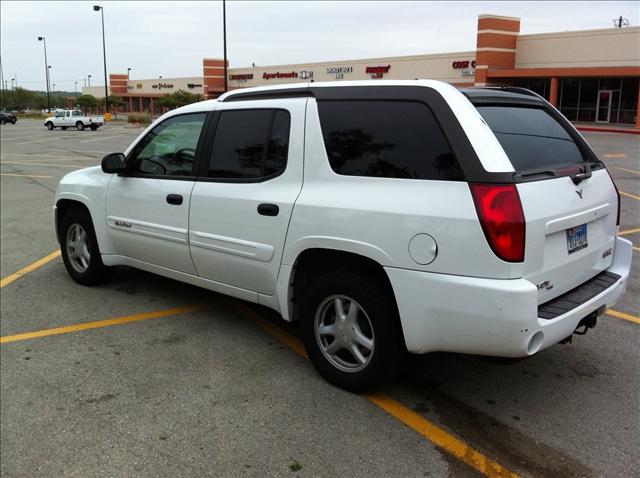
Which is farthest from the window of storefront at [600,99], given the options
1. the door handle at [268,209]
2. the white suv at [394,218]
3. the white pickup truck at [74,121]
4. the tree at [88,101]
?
the tree at [88,101]

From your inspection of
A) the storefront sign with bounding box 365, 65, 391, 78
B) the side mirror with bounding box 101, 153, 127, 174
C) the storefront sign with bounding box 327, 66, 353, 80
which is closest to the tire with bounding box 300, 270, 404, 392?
the side mirror with bounding box 101, 153, 127, 174

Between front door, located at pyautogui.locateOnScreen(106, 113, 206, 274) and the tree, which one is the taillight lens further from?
the tree

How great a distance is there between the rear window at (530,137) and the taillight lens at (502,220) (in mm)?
320

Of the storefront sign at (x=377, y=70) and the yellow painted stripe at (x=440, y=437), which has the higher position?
the storefront sign at (x=377, y=70)

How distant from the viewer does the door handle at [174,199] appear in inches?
179

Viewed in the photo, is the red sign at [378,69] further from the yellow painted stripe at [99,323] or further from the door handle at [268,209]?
the door handle at [268,209]

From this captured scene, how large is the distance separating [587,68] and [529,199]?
124ft

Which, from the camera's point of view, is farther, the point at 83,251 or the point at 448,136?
the point at 83,251

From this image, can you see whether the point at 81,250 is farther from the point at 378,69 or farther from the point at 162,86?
the point at 162,86

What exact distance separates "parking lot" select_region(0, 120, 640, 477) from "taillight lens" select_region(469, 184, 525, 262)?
2.18ft

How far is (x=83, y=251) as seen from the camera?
5.88m

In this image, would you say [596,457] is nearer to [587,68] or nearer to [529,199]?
[529,199]

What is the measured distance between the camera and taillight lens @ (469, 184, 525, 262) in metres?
2.92

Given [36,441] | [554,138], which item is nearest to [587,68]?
→ [554,138]
